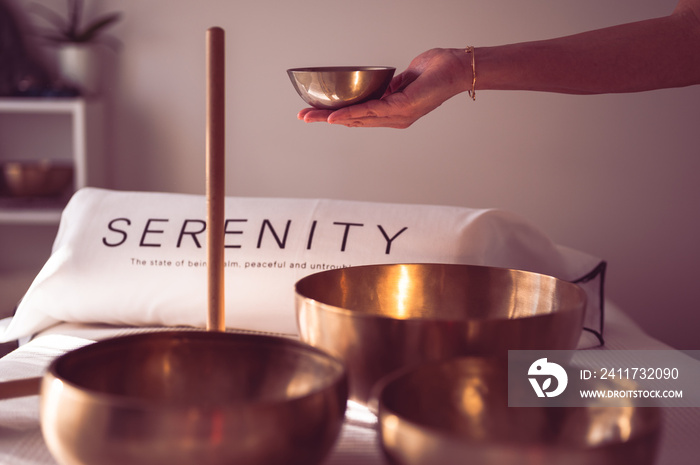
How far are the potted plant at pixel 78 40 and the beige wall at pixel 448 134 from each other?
0.06 m

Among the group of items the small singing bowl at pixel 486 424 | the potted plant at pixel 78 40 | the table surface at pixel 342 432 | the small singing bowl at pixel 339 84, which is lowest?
the table surface at pixel 342 432

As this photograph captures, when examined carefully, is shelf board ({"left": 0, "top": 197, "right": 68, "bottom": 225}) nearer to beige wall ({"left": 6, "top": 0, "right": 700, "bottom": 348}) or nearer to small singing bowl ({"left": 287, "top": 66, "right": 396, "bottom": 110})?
beige wall ({"left": 6, "top": 0, "right": 700, "bottom": 348})

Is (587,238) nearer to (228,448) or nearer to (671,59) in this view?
(671,59)

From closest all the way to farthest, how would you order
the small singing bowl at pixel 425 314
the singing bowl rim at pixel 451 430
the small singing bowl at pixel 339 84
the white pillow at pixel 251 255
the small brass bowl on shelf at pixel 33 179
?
the singing bowl rim at pixel 451 430
the small singing bowl at pixel 425 314
the small singing bowl at pixel 339 84
the white pillow at pixel 251 255
the small brass bowl on shelf at pixel 33 179

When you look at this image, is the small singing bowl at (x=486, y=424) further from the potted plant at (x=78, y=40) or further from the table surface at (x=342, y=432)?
the potted plant at (x=78, y=40)

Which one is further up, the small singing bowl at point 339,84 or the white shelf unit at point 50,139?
the small singing bowl at point 339,84

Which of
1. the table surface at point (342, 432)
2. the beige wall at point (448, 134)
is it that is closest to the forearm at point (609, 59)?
the table surface at point (342, 432)

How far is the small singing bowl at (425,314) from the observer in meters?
0.46

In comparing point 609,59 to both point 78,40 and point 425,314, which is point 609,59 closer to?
point 425,314

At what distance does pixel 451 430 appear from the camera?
0.46 metres

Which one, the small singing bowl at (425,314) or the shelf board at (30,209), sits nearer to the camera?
the small singing bowl at (425,314)

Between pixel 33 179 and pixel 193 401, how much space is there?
1745mm

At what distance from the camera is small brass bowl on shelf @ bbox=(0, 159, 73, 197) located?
2.00 meters

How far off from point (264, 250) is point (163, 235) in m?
0.15
